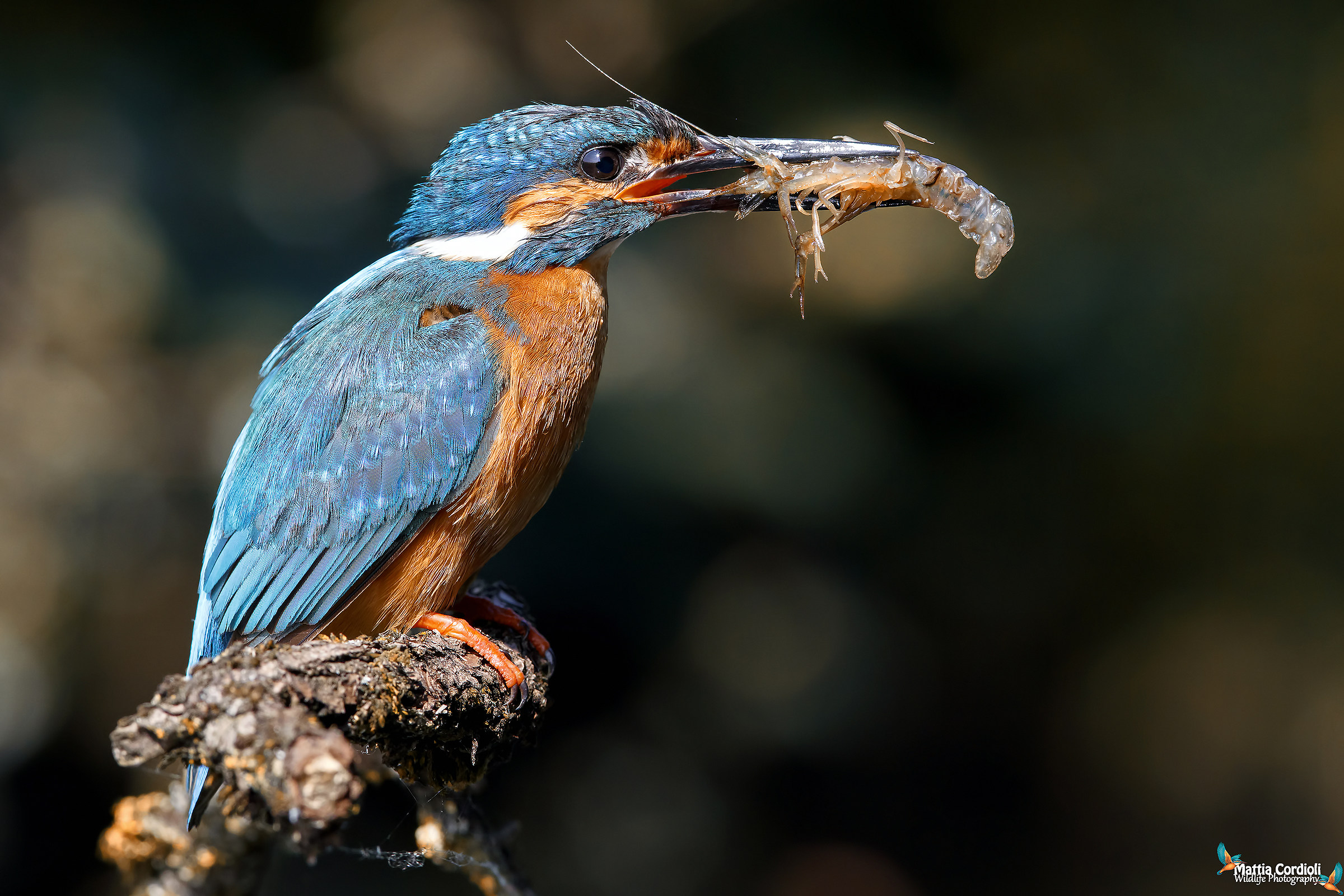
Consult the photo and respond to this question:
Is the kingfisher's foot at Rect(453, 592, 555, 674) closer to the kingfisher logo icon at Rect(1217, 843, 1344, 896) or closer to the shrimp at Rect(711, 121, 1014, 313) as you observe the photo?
the shrimp at Rect(711, 121, 1014, 313)

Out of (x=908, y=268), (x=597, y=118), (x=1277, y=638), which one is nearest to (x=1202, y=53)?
(x=908, y=268)

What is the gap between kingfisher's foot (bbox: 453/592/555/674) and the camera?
6.10 feet

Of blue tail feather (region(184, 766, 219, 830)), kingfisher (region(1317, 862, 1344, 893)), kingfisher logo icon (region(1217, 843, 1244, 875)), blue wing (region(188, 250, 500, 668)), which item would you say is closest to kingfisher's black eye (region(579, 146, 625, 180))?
blue wing (region(188, 250, 500, 668))

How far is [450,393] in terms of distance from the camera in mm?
1644

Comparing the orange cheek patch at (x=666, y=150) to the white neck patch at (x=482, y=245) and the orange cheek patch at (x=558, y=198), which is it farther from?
the white neck patch at (x=482, y=245)

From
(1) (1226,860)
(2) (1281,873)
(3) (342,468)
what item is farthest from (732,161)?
(1) (1226,860)

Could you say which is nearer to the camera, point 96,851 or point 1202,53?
point 96,851

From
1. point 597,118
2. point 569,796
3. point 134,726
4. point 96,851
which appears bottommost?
point 96,851

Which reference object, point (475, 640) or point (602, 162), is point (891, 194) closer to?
point (602, 162)

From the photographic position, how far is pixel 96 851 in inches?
111

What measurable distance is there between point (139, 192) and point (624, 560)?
1.66 metres

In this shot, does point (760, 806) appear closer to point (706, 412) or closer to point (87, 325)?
point (706, 412)

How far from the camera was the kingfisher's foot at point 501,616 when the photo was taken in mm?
1859

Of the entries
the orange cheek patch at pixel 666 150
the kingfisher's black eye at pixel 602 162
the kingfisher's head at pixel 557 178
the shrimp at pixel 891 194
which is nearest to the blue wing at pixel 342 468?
the kingfisher's head at pixel 557 178
